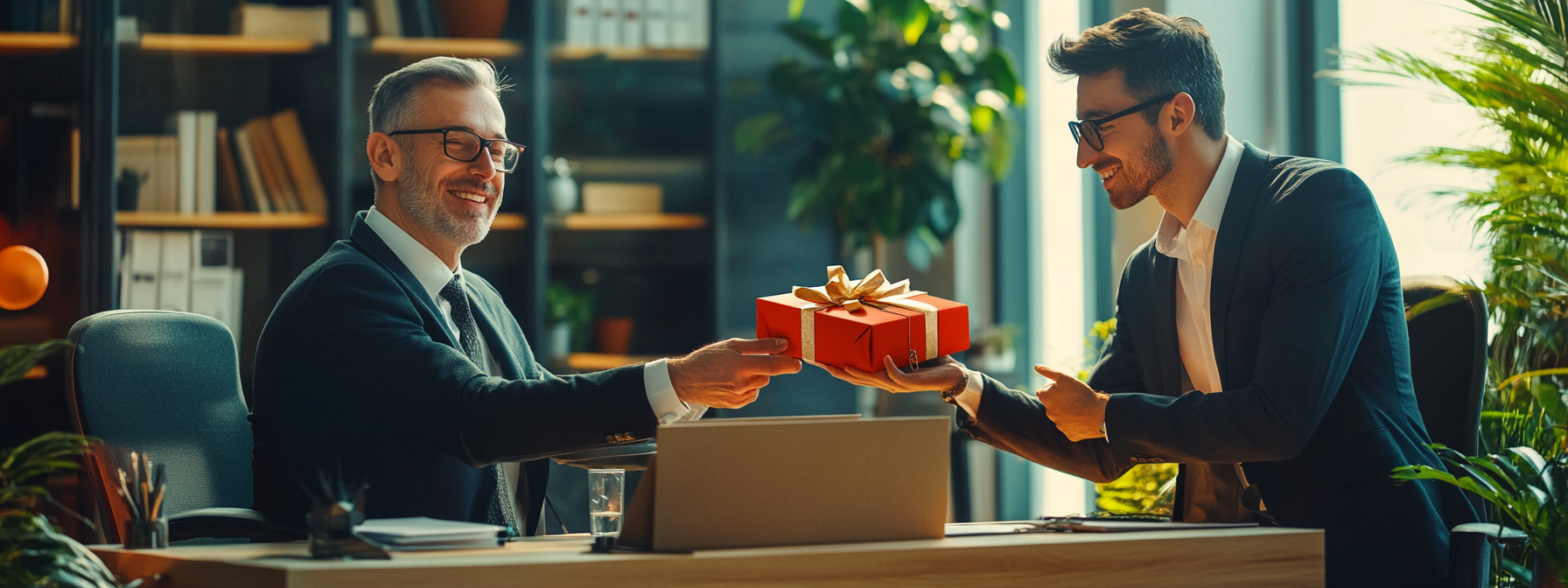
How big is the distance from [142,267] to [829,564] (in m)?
3.23

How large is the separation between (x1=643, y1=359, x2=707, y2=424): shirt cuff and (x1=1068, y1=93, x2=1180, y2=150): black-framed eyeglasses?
0.81 meters

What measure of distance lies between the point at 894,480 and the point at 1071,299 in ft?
10.4

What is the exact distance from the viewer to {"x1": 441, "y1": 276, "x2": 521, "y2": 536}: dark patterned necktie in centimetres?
197

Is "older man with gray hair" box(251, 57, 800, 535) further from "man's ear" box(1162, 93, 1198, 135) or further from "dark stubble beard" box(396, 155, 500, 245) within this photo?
"man's ear" box(1162, 93, 1198, 135)

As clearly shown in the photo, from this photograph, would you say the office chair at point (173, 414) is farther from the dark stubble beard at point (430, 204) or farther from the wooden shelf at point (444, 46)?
the wooden shelf at point (444, 46)

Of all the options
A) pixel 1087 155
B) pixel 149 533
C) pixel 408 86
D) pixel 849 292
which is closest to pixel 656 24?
pixel 408 86

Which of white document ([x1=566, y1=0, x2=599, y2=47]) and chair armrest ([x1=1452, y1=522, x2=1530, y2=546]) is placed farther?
white document ([x1=566, y1=0, x2=599, y2=47])

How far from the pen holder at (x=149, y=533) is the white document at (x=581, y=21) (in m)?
2.92

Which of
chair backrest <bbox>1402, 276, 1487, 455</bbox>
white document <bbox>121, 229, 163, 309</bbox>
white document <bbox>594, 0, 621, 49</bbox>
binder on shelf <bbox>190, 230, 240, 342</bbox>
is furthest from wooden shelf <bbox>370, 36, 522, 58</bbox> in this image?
chair backrest <bbox>1402, 276, 1487, 455</bbox>

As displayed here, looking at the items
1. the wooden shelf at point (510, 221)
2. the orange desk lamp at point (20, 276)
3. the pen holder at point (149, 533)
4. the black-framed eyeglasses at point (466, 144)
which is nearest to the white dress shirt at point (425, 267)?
the black-framed eyeglasses at point (466, 144)

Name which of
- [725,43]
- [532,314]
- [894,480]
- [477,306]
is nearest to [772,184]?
[725,43]

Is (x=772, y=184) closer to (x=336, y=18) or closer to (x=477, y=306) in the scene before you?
(x=336, y=18)

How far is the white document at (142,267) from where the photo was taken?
3.72 metres

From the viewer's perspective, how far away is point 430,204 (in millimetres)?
2127
